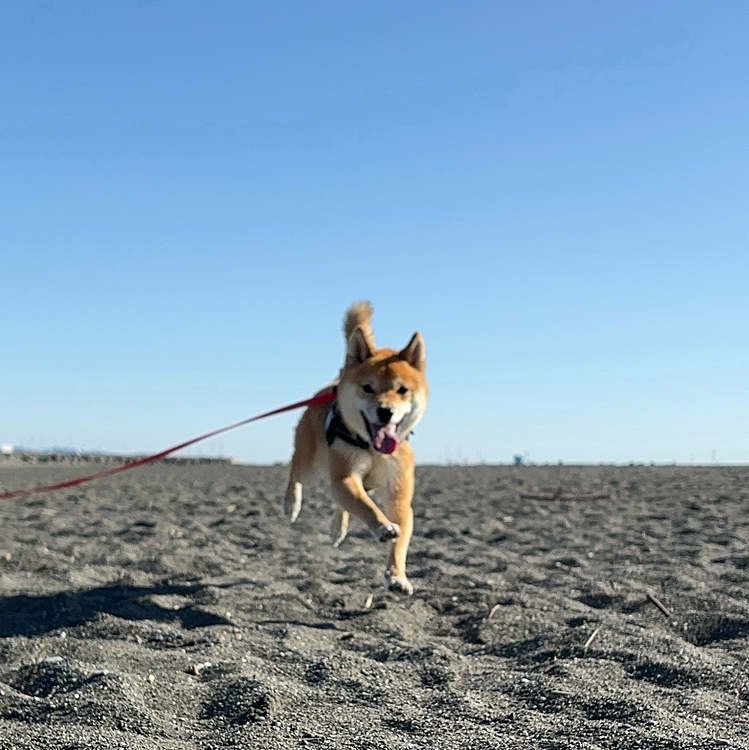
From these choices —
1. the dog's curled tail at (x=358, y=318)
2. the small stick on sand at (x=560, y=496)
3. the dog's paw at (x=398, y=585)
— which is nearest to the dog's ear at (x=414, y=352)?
the dog's curled tail at (x=358, y=318)

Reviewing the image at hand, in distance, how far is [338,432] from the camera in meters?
5.32

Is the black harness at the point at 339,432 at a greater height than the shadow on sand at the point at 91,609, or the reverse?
the black harness at the point at 339,432

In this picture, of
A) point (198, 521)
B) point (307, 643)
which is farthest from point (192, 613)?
point (198, 521)

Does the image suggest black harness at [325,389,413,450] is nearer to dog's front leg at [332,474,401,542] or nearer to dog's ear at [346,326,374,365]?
dog's front leg at [332,474,401,542]

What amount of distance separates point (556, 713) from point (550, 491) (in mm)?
10260

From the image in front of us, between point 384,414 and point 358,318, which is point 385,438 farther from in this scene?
point 358,318

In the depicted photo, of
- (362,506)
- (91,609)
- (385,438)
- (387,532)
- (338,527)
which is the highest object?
(385,438)

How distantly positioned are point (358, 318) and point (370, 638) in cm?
232

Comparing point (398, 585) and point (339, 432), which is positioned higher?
point (339, 432)

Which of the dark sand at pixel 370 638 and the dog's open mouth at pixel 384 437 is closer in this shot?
the dark sand at pixel 370 638

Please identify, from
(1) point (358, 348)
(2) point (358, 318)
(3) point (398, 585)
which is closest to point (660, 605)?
(3) point (398, 585)

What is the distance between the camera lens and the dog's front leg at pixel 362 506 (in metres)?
4.77

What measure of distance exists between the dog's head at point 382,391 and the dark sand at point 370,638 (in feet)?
3.43

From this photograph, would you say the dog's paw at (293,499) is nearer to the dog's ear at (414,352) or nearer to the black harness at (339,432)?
the black harness at (339,432)
